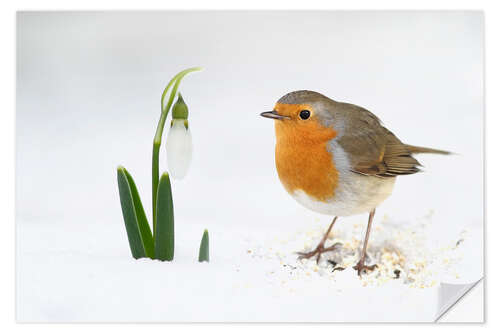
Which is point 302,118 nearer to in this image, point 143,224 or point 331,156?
point 331,156

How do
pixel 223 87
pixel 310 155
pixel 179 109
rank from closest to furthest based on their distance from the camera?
pixel 310 155
pixel 179 109
pixel 223 87

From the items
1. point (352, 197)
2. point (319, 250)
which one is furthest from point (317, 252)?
point (352, 197)

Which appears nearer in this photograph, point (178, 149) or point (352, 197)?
point (352, 197)

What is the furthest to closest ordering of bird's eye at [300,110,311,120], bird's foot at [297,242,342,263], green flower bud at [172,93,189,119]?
bird's foot at [297,242,342,263] → green flower bud at [172,93,189,119] → bird's eye at [300,110,311,120]

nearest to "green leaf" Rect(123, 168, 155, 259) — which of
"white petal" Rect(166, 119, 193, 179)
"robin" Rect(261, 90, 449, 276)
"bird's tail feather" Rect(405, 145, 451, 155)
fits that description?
"white petal" Rect(166, 119, 193, 179)

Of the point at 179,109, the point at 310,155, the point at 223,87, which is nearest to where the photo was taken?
the point at 310,155

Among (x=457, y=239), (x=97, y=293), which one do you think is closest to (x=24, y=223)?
(x=97, y=293)

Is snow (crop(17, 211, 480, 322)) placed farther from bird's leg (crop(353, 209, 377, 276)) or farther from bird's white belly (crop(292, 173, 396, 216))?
bird's white belly (crop(292, 173, 396, 216))

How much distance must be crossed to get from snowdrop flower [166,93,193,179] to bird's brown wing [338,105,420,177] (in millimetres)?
569

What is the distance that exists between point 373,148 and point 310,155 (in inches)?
9.7

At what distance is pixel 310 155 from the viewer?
7.22 ft

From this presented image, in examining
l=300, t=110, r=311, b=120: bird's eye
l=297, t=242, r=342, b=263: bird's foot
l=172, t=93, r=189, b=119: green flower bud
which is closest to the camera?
l=300, t=110, r=311, b=120: bird's eye

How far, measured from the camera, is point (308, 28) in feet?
7.90

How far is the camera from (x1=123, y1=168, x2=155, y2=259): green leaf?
7.64 ft
